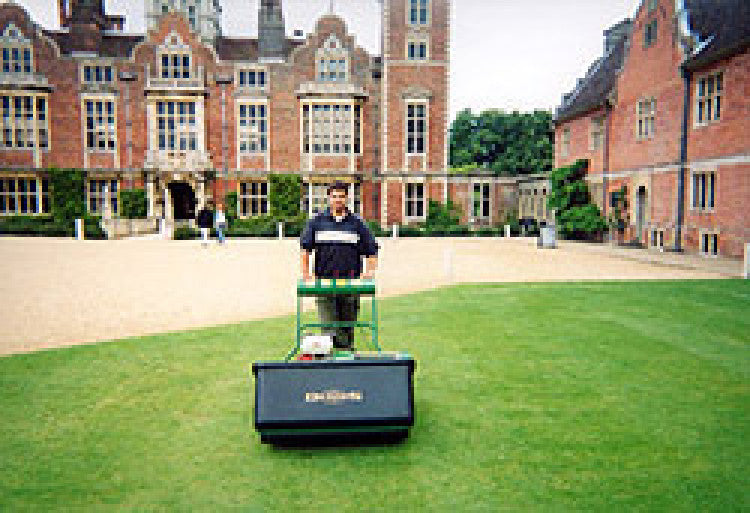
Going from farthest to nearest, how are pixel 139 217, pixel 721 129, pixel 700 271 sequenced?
1. pixel 139 217
2. pixel 721 129
3. pixel 700 271

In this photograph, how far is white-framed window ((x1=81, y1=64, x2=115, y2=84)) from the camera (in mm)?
30750

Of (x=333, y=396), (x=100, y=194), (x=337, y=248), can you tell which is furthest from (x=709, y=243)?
(x=100, y=194)

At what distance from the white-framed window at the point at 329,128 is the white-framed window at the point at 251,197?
11.3 ft

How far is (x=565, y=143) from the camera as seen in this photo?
29984 mm

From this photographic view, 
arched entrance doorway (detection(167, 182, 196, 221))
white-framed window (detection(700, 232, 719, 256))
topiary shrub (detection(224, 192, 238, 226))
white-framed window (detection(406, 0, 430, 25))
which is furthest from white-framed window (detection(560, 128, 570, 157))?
arched entrance doorway (detection(167, 182, 196, 221))

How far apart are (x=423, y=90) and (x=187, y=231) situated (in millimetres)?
15429

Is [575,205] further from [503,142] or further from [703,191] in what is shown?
[503,142]

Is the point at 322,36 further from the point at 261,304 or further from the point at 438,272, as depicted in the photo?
the point at 261,304

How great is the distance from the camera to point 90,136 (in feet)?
102

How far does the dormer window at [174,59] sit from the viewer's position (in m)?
30.8

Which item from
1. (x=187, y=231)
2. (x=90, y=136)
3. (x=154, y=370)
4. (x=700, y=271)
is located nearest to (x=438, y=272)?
(x=700, y=271)

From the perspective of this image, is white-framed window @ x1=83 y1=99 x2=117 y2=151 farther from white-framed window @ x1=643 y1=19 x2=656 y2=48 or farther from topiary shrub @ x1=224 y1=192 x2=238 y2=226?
white-framed window @ x1=643 y1=19 x2=656 y2=48

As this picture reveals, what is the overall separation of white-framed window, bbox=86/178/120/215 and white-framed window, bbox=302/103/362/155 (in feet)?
37.5

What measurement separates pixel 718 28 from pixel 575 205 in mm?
9954
